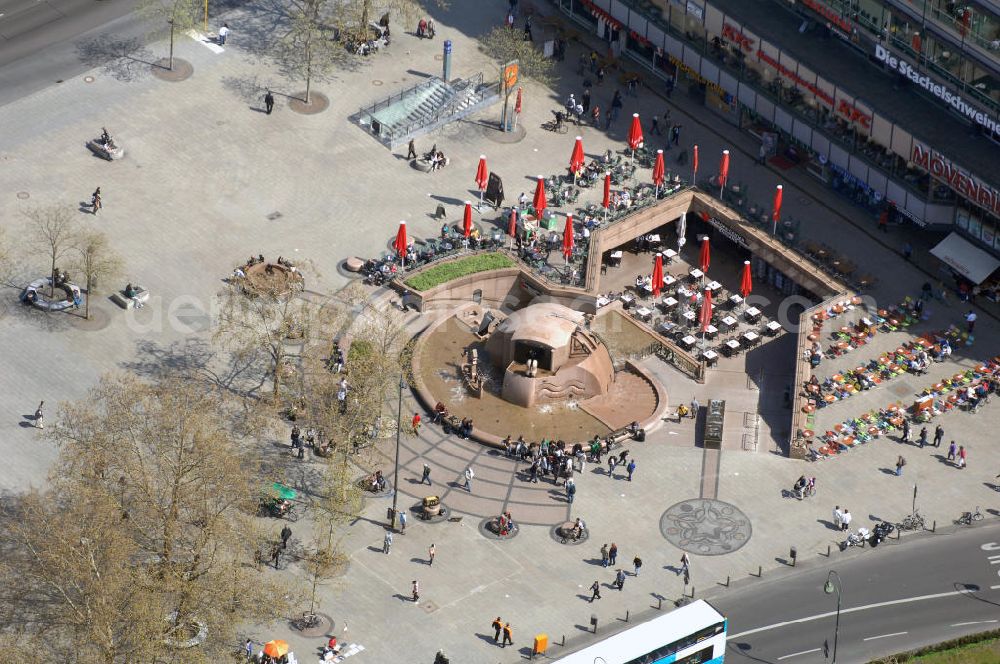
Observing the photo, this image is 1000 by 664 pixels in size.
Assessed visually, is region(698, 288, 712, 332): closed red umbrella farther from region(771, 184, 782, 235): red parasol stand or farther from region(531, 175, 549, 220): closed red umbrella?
region(531, 175, 549, 220): closed red umbrella

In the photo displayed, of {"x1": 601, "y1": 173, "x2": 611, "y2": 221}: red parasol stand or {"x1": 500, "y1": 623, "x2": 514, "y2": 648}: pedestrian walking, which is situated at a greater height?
{"x1": 601, "y1": 173, "x2": 611, "y2": 221}: red parasol stand

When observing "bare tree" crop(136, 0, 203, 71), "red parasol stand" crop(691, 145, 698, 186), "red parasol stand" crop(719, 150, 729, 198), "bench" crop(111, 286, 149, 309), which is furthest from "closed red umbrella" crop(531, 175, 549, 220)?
"bare tree" crop(136, 0, 203, 71)

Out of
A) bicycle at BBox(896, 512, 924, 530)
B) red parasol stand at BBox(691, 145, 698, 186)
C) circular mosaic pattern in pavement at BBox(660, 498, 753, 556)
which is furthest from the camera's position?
red parasol stand at BBox(691, 145, 698, 186)

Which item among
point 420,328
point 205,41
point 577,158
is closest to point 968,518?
point 420,328

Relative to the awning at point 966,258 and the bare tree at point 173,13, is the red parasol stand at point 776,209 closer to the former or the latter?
the awning at point 966,258

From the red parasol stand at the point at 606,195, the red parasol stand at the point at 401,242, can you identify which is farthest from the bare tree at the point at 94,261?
the red parasol stand at the point at 606,195

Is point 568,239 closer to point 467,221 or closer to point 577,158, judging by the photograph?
point 467,221
